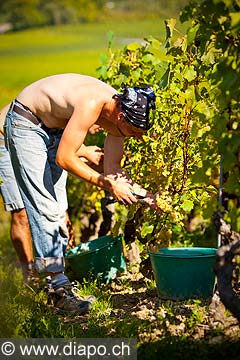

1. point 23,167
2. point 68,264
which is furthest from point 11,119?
point 68,264

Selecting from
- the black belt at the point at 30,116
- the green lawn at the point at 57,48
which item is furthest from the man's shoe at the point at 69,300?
the green lawn at the point at 57,48

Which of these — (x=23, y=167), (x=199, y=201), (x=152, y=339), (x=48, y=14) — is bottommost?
(x=152, y=339)

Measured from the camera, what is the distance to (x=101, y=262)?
213 inches

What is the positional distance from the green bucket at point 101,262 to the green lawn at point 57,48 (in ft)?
46.7

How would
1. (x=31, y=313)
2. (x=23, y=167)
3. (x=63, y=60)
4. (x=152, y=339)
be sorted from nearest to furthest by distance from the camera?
(x=152, y=339)
(x=31, y=313)
(x=23, y=167)
(x=63, y=60)

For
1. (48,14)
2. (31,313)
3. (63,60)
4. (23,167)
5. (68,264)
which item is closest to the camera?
(31,313)

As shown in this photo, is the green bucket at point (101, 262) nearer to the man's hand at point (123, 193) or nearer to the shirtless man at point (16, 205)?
the shirtless man at point (16, 205)

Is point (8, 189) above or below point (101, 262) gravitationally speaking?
above

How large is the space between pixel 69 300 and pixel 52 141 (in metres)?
0.98

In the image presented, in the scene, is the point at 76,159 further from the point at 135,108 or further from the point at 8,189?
the point at 8,189

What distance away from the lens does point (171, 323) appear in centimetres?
414

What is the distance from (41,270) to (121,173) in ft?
2.53

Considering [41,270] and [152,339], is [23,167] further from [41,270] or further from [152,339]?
[152,339]

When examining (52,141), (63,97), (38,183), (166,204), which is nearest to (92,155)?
(52,141)
